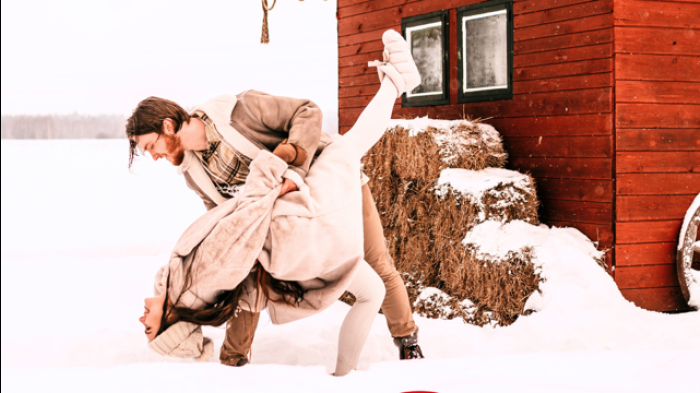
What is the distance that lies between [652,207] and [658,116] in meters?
0.64

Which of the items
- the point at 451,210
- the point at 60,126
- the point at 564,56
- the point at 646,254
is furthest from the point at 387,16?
the point at 60,126

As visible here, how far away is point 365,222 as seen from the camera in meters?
2.80

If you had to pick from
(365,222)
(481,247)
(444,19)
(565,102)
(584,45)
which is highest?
(444,19)

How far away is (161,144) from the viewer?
90.7 inches

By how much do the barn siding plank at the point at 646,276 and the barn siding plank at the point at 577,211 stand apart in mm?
378

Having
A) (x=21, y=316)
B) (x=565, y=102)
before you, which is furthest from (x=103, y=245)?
(x=565, y=102)

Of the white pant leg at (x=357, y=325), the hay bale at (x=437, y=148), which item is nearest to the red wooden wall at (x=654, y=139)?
the hay bale at (x=437, y=148)

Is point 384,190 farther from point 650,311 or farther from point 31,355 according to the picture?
point 31,355

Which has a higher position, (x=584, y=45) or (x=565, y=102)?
(x=584, y=45)

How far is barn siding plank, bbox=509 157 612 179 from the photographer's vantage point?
414 centimetres

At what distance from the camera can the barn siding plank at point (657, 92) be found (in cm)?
405

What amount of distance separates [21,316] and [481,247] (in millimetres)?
3373

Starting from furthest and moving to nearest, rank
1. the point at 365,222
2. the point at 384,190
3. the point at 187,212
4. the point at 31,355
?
→ 1. the point at 187,212
2. the point at 384,190
3. the point at 31,355
4. the point at 365,222

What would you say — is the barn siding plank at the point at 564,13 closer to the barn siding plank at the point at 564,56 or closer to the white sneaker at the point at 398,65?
the barn siding plank at the point at 564,56
